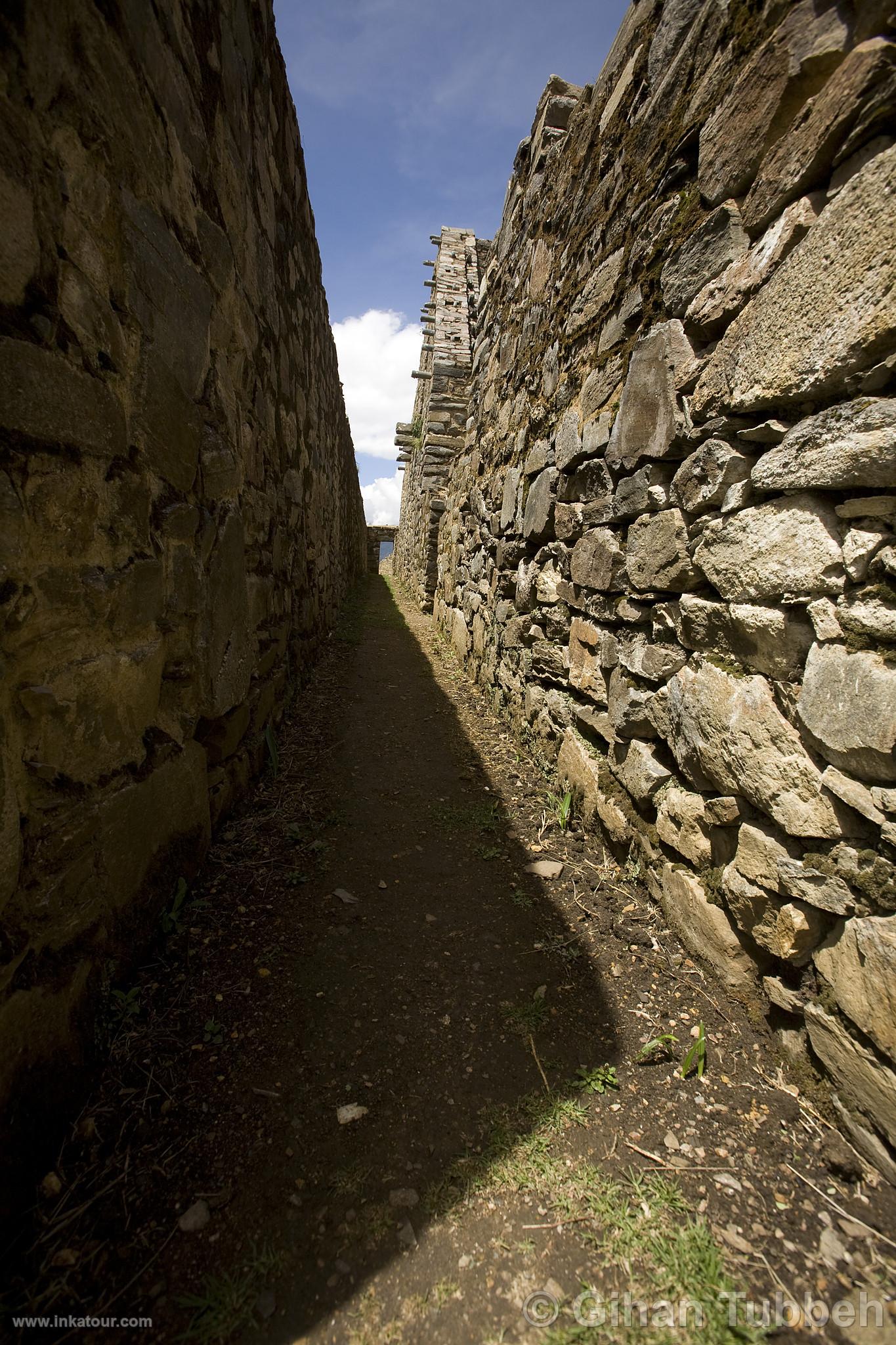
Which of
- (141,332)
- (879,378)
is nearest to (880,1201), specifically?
(879,378)

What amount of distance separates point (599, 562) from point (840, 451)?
46.1 inches

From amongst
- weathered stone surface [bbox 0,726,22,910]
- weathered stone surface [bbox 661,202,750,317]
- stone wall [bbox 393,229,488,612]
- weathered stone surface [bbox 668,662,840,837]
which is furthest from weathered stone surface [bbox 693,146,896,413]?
stone wall [bbox 393,229,488,612]

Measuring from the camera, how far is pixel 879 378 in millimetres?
1148

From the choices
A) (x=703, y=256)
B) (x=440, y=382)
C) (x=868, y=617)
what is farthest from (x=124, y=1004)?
(x=440, y=382)

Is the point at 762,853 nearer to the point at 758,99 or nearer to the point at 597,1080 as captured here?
the point at 597,1080

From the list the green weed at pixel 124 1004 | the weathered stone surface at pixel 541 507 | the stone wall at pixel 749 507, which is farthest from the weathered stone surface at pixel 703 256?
the green weed at pixel 124 1004

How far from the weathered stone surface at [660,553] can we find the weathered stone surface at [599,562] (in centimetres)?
10

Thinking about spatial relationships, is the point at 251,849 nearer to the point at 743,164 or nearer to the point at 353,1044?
the point at 353,1044

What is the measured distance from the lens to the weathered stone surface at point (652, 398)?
183 cm

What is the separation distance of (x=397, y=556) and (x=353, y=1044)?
16.4 metres

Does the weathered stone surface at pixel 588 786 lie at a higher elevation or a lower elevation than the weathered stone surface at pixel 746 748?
lower

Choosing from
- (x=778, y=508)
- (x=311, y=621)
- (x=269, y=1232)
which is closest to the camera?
(x=269, y=1232)

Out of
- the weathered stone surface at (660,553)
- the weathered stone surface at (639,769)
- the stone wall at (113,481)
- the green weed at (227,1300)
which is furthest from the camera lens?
the weathered stone surface at (639,769)

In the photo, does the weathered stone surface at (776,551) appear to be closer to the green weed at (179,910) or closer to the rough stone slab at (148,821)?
the rough stone slab at (148,821)
